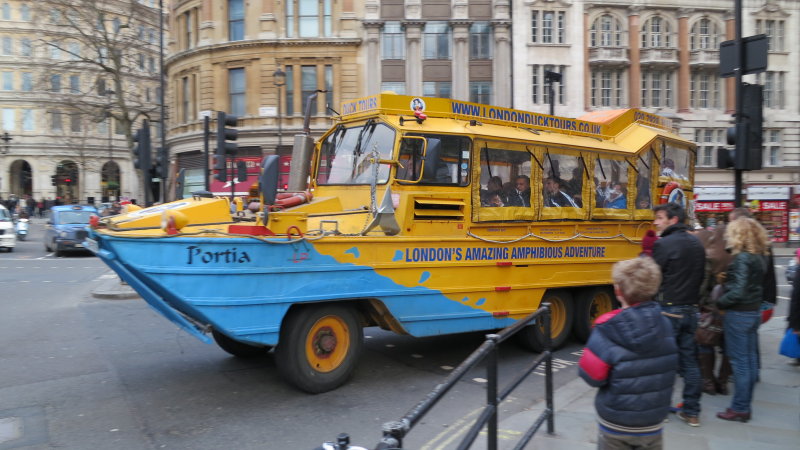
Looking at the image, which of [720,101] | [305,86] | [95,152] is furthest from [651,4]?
[95,152]

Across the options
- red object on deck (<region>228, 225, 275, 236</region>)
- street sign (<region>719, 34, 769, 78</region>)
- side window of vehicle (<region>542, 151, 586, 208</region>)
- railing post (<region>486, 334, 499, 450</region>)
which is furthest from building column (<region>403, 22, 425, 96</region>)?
railing post (<region>486, 334, 499, 450</region>)

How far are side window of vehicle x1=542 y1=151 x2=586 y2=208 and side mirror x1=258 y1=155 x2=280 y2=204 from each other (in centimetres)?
379

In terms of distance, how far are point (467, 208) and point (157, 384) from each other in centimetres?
404

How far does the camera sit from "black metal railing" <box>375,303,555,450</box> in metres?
2.31

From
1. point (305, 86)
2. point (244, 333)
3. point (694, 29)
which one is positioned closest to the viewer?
point (244, 333)

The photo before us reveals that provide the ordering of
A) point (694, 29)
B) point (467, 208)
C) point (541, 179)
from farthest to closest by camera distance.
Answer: point (694, 29) < point (541, 179) < point (467, 208)

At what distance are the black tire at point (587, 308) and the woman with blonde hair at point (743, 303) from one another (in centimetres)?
316

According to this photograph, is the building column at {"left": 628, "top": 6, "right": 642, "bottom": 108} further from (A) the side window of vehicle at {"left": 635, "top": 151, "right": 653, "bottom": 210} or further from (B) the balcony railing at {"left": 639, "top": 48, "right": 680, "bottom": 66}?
(A) the side window of vehicle at {"left": 635, "top": 151, "right": 653, "bottom": 210}

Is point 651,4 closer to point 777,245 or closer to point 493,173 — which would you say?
point 777,245

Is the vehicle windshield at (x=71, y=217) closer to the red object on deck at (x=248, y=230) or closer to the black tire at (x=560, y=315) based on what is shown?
the red object on deck at (x=248, y=230)

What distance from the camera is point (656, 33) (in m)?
33.9

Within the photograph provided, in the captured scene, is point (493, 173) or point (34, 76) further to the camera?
point (34, 76)

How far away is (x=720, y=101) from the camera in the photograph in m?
35.1

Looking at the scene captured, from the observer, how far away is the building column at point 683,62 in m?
33.9
